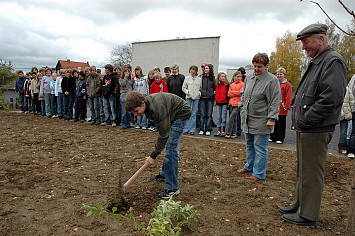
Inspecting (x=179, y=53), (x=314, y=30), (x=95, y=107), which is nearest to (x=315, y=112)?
(x=314, y=30)

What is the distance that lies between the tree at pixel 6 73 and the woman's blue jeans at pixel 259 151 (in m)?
29.8

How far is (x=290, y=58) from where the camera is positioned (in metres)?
35.4

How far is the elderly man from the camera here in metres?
2.72

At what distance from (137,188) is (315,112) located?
2678 millimetres

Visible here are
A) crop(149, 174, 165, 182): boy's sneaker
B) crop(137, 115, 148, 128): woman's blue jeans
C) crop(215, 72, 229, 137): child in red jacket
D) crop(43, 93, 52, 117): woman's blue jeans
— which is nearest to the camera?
crop(149, 174, 165, 182): boy's sneaker

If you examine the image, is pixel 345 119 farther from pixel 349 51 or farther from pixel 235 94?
pixel 349 51

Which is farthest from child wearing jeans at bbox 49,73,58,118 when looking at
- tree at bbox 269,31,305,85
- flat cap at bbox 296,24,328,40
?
tree at bbox 269,31,305,85

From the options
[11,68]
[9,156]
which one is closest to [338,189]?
[9,156]

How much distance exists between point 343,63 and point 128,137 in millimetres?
6215

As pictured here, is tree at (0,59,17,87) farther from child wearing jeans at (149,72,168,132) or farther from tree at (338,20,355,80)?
tree at (338,20,355,80)

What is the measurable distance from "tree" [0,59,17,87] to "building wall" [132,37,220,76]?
14.1m

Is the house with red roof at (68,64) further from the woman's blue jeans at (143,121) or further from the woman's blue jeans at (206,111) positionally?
the woman's blue jeans at (206,111)

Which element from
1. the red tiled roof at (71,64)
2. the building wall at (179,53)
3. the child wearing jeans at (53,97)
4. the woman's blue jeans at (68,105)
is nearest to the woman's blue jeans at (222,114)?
the woman's blue jeans at (68,105)

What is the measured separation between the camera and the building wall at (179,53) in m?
19.2
